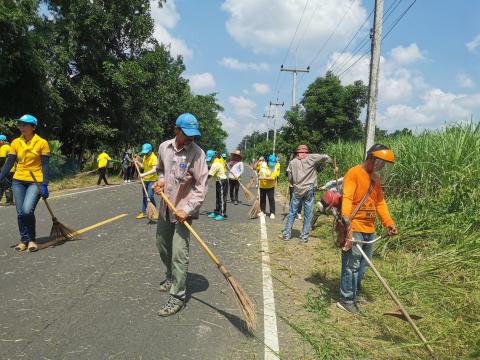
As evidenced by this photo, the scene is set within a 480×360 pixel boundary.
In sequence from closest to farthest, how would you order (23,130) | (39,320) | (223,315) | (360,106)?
(39,320) < (223,315) < (23,130) < (360,106)

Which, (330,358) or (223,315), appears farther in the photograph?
(223,315)

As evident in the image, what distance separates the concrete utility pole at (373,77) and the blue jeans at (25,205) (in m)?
7.44

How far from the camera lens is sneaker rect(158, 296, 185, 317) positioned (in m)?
4.34

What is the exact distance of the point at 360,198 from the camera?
4.66 m

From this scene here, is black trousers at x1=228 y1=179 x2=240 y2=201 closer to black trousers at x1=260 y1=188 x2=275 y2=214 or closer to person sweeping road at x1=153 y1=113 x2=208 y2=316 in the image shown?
black trousers at x1=260 y1=188 x2=275 y2=214

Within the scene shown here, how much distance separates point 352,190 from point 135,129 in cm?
2543

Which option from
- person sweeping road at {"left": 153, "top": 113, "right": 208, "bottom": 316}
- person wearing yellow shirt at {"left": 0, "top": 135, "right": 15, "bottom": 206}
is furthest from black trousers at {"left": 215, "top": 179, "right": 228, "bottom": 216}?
person sweeping road at {"left": 153, "top": 113, "right": 208, "bottom": 316}

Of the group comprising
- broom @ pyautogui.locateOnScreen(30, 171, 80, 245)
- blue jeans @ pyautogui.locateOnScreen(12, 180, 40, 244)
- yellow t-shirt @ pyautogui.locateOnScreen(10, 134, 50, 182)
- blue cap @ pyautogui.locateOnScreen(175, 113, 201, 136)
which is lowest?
broom @ pyautogui.locateOnScreen(30, 171, 80, 245)

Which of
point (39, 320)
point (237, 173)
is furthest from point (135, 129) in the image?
point (39, 320)

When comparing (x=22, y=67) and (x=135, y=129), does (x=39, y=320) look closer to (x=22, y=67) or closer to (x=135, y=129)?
(x=22, y=67)

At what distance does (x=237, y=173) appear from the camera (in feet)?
42.7

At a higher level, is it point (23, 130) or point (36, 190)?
point (23, 130)

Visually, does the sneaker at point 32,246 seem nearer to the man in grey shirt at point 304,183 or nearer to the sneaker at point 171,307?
the sneaker at point 171,307

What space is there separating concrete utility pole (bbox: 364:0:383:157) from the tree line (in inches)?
502
